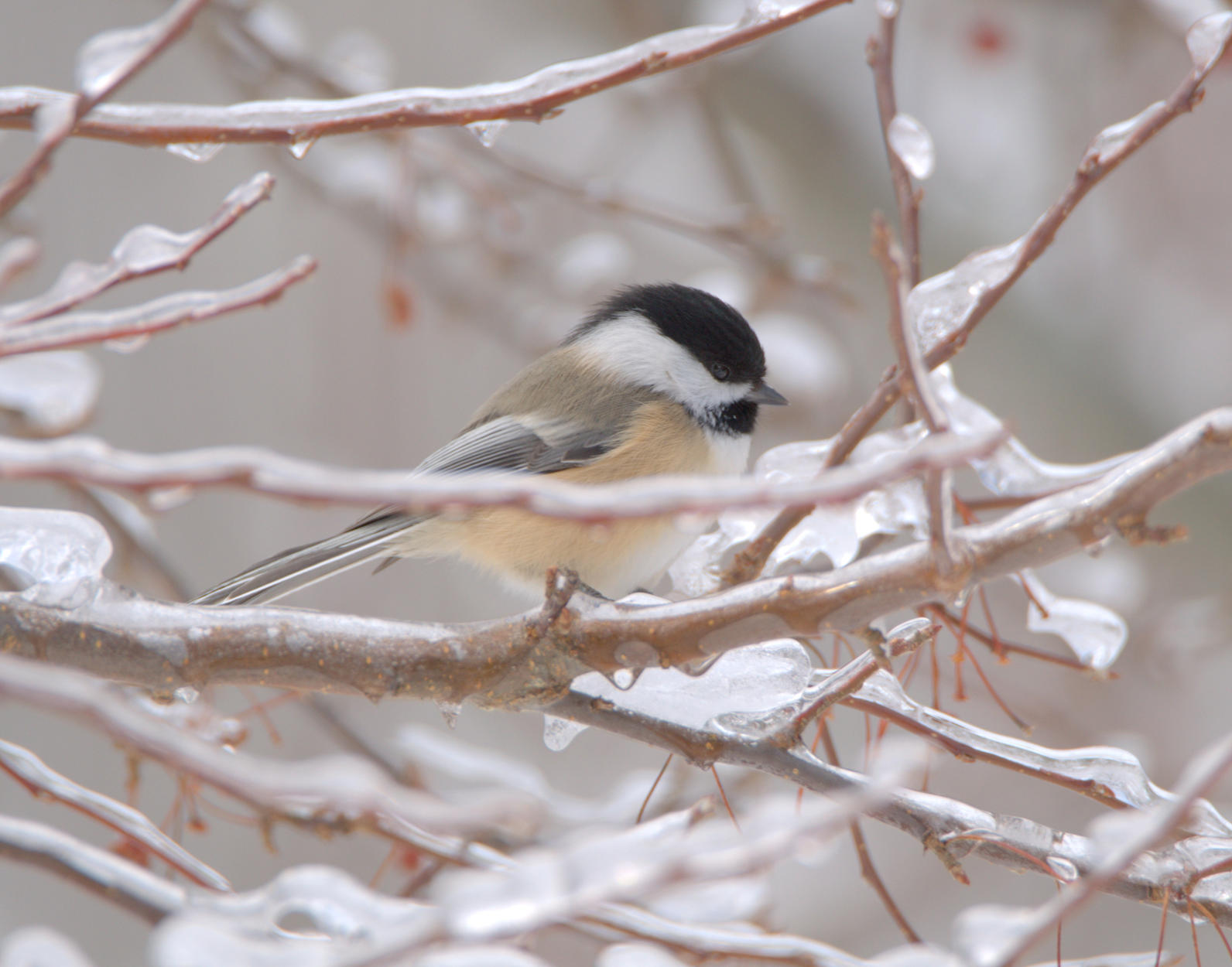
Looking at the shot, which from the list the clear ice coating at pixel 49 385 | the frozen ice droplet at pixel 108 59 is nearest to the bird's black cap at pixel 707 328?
the clear ice coating at pixel 49 385

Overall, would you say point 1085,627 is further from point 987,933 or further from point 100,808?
point 100,808

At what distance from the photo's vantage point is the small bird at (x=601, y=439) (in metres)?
1.67

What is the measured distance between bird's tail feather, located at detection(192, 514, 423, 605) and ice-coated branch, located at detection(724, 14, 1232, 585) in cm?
69

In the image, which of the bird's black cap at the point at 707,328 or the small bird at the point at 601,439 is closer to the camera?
the small bird at the point at 601,439

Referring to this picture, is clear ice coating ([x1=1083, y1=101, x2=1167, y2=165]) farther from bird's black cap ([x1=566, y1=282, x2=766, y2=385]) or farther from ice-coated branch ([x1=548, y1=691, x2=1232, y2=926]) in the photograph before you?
bird's black cap ([x1=566, y1=282, x2=766, y2=385])

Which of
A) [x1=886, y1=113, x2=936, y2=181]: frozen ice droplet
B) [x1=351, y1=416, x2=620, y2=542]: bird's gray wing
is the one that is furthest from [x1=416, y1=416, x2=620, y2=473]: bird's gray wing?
[x1=886, y1=113, x2=936, y2=181]: frozen ice droplet

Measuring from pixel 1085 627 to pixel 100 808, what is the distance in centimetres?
107

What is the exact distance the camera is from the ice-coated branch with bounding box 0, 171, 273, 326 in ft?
2.83

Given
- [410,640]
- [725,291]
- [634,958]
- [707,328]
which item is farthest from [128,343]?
[725,291]

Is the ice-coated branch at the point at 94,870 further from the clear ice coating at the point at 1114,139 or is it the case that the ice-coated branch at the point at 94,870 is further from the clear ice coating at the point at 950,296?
the clear ice coating at the point at 1114,139

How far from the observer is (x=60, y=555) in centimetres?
109

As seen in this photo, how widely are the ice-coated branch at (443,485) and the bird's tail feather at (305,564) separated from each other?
0.97 metres

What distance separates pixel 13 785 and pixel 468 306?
2.01 metres

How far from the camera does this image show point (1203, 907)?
1066mm
